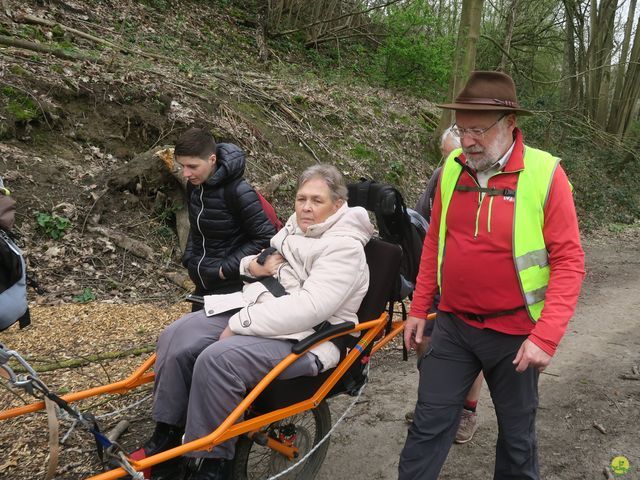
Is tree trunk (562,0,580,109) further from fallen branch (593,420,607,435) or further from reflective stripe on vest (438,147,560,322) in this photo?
reflective stripe on vest (438,147,560,322)

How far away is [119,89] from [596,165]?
1414 cm

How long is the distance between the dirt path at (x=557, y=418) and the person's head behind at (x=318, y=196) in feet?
5.33

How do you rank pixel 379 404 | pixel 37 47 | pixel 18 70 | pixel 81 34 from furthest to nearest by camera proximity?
pixel 81 34 < pixel 37 47 < pixel 18 70 < pixel 379 404

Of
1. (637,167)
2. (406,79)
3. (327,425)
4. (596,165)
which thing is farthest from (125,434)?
(637,167)

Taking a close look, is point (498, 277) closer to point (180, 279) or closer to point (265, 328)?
point (265, 328)

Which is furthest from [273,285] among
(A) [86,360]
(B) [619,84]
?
(B) [619,84]

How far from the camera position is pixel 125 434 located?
349 centimetres

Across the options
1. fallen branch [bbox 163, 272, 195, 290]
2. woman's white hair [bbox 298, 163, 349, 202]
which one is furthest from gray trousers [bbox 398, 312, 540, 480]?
fallen branch [bbox 163, 272, 195, 290]

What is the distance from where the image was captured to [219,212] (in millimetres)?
3781

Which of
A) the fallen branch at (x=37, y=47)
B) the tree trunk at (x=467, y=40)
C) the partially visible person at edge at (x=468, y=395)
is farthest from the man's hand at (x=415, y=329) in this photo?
the tree trunk at (x=467, y=40)

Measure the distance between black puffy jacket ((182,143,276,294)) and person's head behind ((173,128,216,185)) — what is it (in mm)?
72

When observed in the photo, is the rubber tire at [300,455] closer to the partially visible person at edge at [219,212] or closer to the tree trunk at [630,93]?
the partially visible person at edge at [219,212]

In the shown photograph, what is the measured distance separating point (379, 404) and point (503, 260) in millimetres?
2182

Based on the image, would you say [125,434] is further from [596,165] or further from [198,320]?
[596,165]
